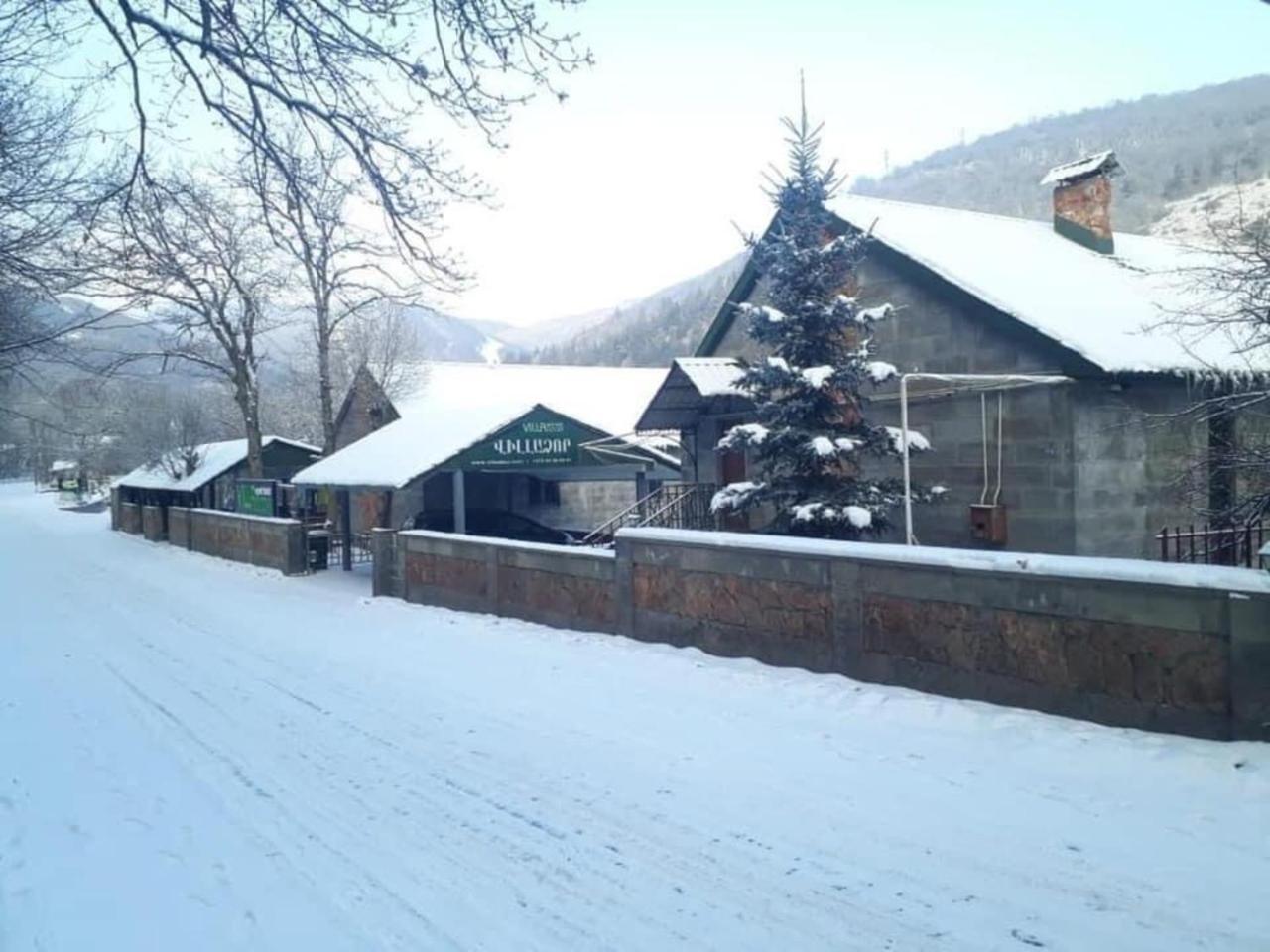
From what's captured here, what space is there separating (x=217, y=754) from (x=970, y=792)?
533 centimetres

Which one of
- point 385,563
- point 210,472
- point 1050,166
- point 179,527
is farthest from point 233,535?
point 1050,166

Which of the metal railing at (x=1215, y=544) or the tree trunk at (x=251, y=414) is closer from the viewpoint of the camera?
the metal railing at (x=1215, y=544)

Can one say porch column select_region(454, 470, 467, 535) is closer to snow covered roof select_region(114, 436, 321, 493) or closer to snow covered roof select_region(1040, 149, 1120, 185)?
snow covered roof select_region(1040, 149, 1120, 185)

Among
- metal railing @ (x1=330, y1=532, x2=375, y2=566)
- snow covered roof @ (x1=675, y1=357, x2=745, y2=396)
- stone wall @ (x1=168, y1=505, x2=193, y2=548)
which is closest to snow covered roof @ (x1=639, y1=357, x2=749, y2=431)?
snow covered roof @ (x1=675, y1=357, x2=745, y2=396)

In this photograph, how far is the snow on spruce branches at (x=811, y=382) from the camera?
11891 mm

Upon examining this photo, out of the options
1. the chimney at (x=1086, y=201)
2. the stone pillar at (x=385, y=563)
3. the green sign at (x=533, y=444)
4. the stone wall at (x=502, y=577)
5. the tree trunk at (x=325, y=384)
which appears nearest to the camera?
the stone wall at (x=502, y=577)

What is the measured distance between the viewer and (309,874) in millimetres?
4859

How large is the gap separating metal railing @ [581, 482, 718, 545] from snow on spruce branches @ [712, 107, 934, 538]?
4.81 m

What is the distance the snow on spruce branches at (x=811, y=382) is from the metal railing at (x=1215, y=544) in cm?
315

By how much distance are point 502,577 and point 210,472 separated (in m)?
24.5

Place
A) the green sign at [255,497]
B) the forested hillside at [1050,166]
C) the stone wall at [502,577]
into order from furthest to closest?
1. the forested hillside at [1050,166]
2. the green sign at [255,497]
3. the stone wall at [502,577]

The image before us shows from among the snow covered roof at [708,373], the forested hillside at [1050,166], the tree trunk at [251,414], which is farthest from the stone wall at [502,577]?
the tree trunk at [251,414]

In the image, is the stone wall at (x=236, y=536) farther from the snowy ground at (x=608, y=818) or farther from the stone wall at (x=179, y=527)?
the snowy ground at (x=608, y=818)

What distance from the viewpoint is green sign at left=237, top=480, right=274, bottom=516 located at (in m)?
24.7
